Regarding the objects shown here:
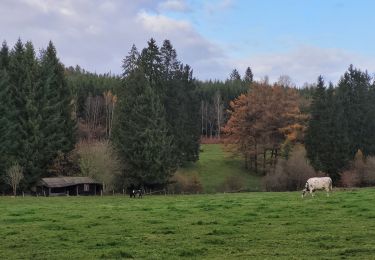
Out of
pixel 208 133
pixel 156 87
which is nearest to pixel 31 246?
pixel 156 87

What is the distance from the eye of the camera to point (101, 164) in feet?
203

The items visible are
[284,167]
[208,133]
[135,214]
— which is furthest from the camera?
[208,133]

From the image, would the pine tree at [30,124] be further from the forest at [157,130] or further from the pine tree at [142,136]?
the pine tree at [142,136]

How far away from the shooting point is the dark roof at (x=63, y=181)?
6041 centimetres

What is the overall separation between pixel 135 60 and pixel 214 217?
192 ft

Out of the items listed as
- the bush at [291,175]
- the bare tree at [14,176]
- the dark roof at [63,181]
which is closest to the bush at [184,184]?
the bush at [291,175]

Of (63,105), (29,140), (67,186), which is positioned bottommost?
(67,186)

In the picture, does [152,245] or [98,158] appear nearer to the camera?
[152,245]

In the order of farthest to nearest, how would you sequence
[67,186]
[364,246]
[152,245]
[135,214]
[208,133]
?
[208,133], [67,186], [135,214], [152,245], [364,246]

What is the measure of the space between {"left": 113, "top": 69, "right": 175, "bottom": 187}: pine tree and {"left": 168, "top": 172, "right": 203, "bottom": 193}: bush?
1.90 meters

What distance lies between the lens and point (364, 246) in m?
13.6

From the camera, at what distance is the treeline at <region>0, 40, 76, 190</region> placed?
62500 millimetres

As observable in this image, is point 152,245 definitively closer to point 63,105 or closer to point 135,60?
point 63,105

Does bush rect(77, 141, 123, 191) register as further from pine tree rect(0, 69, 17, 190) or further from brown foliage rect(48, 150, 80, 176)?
pine tree rect(0, 69, 17, 190)
